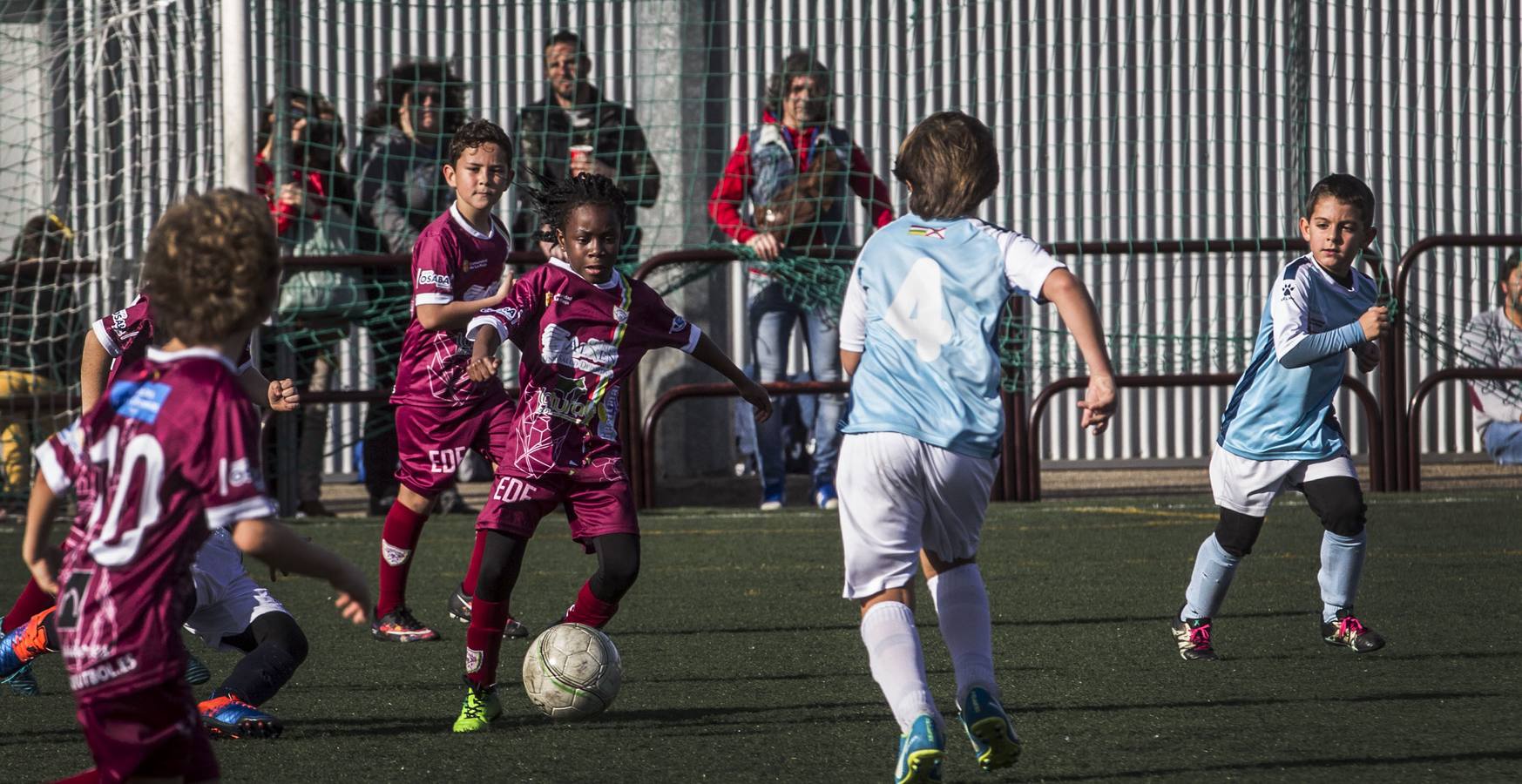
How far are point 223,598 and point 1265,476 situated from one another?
2901 mm

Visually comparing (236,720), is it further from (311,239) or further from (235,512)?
(311,239)

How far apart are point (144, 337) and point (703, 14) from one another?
20.3 ft

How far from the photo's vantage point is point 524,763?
383 centimetres

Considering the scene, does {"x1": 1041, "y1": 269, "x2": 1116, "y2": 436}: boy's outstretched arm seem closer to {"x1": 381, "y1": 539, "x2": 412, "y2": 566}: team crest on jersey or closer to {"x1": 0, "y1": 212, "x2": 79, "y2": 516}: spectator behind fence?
{"x1": 381, "y1": 539, "x2": 412, "y2": 566}: team crest on jersey

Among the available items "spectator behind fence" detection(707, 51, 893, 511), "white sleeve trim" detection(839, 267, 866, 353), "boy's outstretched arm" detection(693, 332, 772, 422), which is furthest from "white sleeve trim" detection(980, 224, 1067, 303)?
"spectator behind fence" detection(707, 51, 893, 511)

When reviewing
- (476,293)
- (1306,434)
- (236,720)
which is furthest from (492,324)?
(1306,434)

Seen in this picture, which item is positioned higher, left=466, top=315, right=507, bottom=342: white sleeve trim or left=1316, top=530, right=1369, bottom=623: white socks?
left=466, top=315, right=507, bottom=342: white sleeve trim

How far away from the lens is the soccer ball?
4.30 meters

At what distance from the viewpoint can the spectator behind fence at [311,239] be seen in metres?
9.27

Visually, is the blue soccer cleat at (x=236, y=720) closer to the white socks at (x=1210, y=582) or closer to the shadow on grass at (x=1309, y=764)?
the shadow on grass at (x=1309, y=764)

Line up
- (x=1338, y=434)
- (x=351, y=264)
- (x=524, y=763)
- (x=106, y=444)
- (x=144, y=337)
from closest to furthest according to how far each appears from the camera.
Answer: (x=106, y=444)
(x=524, y=763)
(x=144, y=337)
(x=1338, y=434)
(x=351, y=264)

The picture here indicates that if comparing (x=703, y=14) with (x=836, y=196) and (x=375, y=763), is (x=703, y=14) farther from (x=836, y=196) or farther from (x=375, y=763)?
(x=375, y=763)

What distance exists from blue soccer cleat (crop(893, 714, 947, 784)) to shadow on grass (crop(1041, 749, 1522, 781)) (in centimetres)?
42

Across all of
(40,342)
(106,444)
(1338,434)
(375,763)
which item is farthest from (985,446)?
(40,342)
